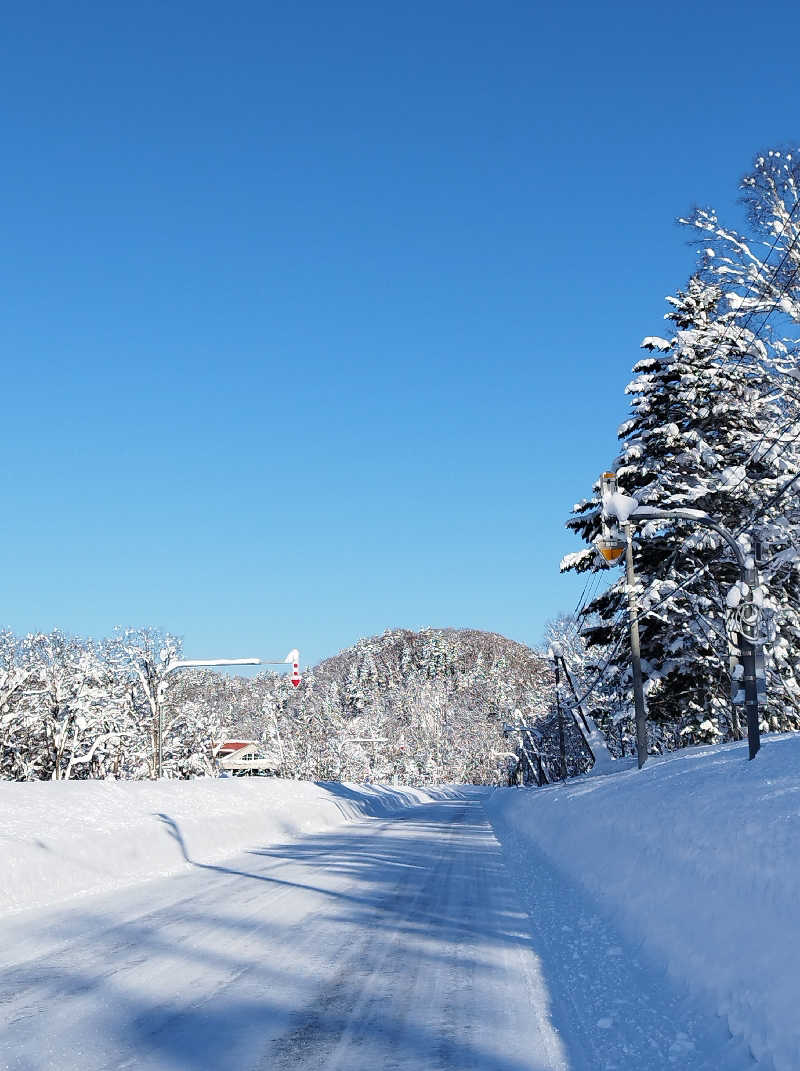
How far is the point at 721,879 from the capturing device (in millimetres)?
7180

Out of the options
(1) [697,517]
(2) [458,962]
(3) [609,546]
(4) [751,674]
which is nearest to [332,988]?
(2) [458,962]

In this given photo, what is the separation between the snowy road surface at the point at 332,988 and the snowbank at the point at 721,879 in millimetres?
296

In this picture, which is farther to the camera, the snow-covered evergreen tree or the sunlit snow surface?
the snow-covered evergreen tree

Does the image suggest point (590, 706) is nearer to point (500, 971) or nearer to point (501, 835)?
point (501, 835)

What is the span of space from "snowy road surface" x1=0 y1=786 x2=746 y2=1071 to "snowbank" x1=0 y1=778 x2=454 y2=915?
1102 millimetres

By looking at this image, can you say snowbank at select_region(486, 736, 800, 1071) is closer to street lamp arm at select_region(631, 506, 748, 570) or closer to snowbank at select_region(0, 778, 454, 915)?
street lamp arm at select_region(631, 506, 748, 570)

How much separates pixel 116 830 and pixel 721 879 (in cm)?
1043

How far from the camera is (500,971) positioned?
712 centimetres

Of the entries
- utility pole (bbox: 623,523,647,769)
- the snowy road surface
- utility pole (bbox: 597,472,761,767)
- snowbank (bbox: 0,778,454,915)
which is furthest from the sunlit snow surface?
utility pole (bbox: 623,523,647,769)

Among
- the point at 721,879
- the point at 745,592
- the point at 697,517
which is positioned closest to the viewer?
the point at 721,879

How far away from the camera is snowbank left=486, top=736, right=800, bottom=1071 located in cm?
540

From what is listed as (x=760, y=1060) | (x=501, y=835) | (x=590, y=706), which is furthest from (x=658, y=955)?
(x=590, y=706)

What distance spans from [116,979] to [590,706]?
39425 millimetres

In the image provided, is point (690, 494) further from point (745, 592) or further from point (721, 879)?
point (721, 879)
